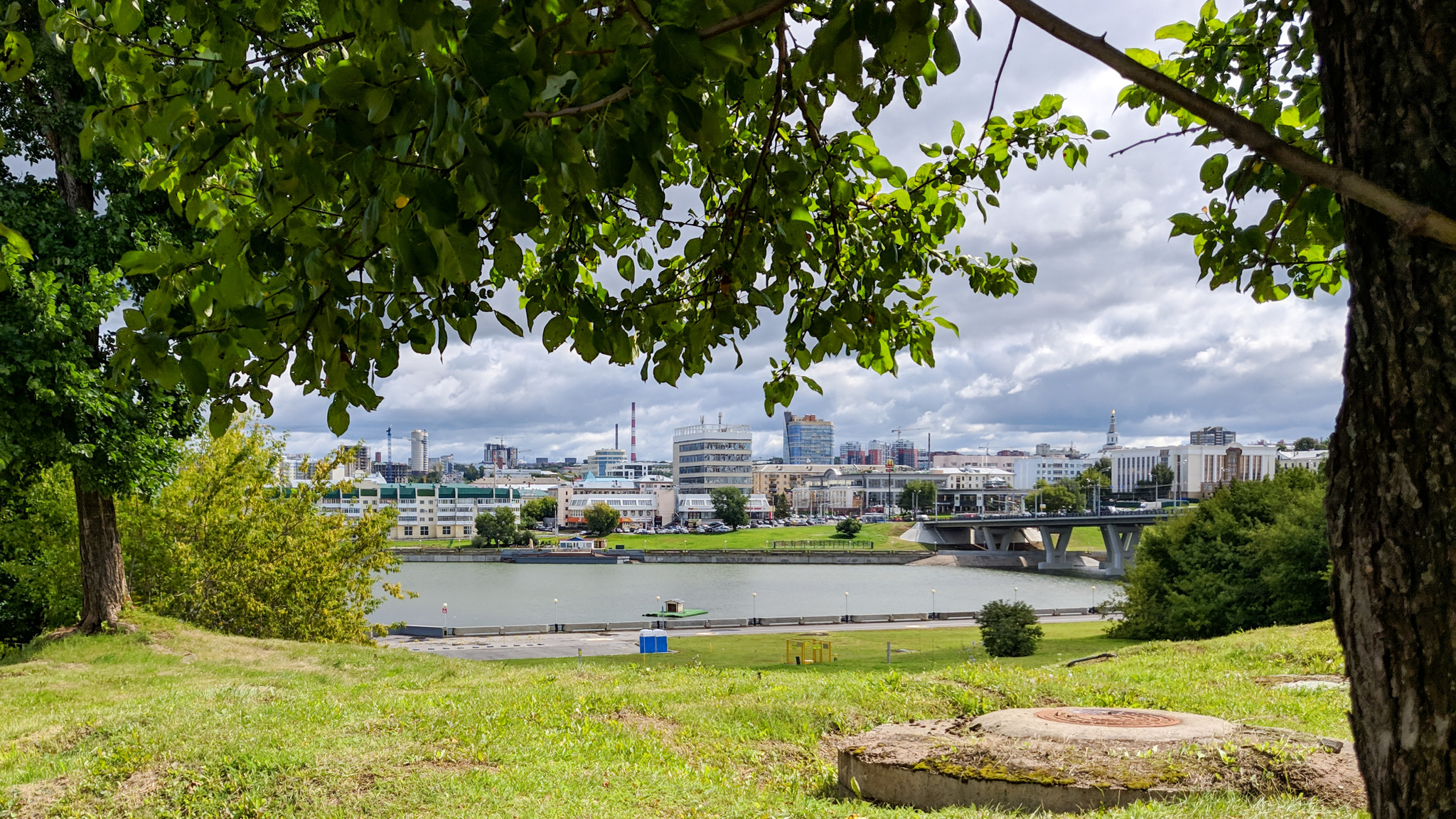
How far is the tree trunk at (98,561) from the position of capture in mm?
12242

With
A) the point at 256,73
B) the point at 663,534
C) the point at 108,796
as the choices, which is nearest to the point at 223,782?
the point at 108,796

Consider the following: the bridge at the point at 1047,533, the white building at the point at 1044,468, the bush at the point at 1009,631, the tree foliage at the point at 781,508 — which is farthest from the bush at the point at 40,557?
the white building at the point at 1044,468

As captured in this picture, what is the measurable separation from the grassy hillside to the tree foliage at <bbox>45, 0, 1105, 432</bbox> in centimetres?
233

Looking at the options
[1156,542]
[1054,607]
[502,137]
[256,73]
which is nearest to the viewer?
[502,137]

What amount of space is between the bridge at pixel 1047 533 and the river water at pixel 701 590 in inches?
180

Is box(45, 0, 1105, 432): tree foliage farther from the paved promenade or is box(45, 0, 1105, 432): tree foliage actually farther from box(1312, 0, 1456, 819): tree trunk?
the paved promenade

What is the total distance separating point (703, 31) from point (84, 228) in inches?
465

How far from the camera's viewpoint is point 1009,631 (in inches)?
875

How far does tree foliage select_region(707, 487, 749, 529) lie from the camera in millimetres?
103625

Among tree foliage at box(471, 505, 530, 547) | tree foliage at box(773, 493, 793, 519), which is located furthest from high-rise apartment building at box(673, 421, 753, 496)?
tree foliage at box(471, 505, 530, 547)

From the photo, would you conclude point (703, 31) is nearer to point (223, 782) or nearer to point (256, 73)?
point (256, 73)

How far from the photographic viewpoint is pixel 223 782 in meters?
4.68

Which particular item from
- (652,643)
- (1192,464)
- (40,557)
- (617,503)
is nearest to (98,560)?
(40,557)

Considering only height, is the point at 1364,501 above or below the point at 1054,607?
above
